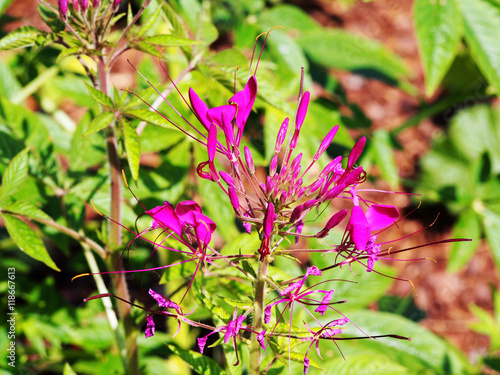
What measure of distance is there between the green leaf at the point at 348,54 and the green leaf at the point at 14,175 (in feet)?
4.36

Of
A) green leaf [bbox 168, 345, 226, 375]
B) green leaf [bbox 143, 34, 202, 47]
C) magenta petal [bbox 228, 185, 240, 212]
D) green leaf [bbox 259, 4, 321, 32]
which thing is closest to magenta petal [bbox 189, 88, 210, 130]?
magenta petal [bbox 228, 185, 240, 212]

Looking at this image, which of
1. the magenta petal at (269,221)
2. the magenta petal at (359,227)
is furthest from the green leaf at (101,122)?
the magenta petal at (359,227)

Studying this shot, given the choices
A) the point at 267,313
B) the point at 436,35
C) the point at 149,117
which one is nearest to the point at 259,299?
the point at 267,313

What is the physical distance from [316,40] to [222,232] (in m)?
1.07

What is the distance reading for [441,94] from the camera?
4.09m

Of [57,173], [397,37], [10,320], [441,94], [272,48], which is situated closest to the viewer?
[57,173]

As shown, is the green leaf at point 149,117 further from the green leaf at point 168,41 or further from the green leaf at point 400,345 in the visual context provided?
the green leaf at point 400,345

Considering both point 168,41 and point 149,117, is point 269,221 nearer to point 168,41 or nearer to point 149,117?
point 149,117

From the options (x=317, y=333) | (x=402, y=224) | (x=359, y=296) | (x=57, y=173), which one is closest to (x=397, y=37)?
(x=402, y=224)

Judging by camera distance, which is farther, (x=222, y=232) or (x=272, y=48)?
(x=272, y=48)

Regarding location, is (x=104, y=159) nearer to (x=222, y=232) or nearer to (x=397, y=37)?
(x=222, y=232)

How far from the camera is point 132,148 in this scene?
1.01 m

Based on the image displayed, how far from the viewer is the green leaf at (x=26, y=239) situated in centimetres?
110

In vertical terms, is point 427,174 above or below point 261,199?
below
